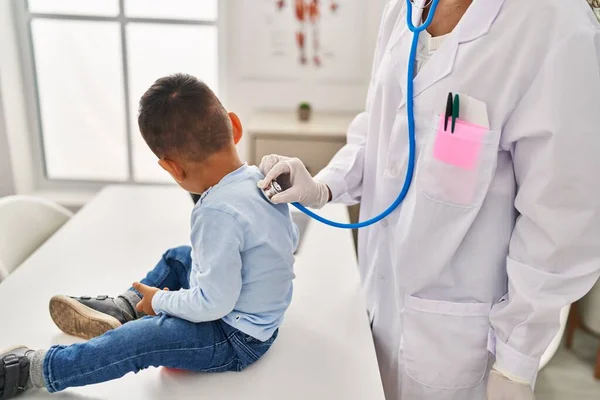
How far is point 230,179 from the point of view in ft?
3.44

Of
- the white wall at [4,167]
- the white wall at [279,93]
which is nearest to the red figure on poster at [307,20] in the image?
the white wall at [279,93]

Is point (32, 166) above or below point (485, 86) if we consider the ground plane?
below

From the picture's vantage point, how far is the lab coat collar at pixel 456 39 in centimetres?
Answer: 100

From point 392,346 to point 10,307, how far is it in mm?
871

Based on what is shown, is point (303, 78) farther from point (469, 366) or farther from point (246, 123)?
point (469, 366)

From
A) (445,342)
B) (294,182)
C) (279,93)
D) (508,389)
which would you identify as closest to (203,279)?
(294,182)

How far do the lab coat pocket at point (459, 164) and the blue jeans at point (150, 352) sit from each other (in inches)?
18.1

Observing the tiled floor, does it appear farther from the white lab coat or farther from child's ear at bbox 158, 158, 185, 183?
child's ear at bbox 158, 158, 185, 183

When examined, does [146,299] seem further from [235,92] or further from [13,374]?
[235,92]

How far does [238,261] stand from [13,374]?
44 cm

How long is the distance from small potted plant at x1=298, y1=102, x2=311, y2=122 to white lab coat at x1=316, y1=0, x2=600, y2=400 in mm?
1130

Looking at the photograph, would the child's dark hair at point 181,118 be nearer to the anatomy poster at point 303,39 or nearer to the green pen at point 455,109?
the green pen at point 455,109

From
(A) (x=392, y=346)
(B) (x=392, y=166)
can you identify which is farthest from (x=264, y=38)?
(A) (x=392, y=346)

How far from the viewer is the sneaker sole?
111 centimetres
